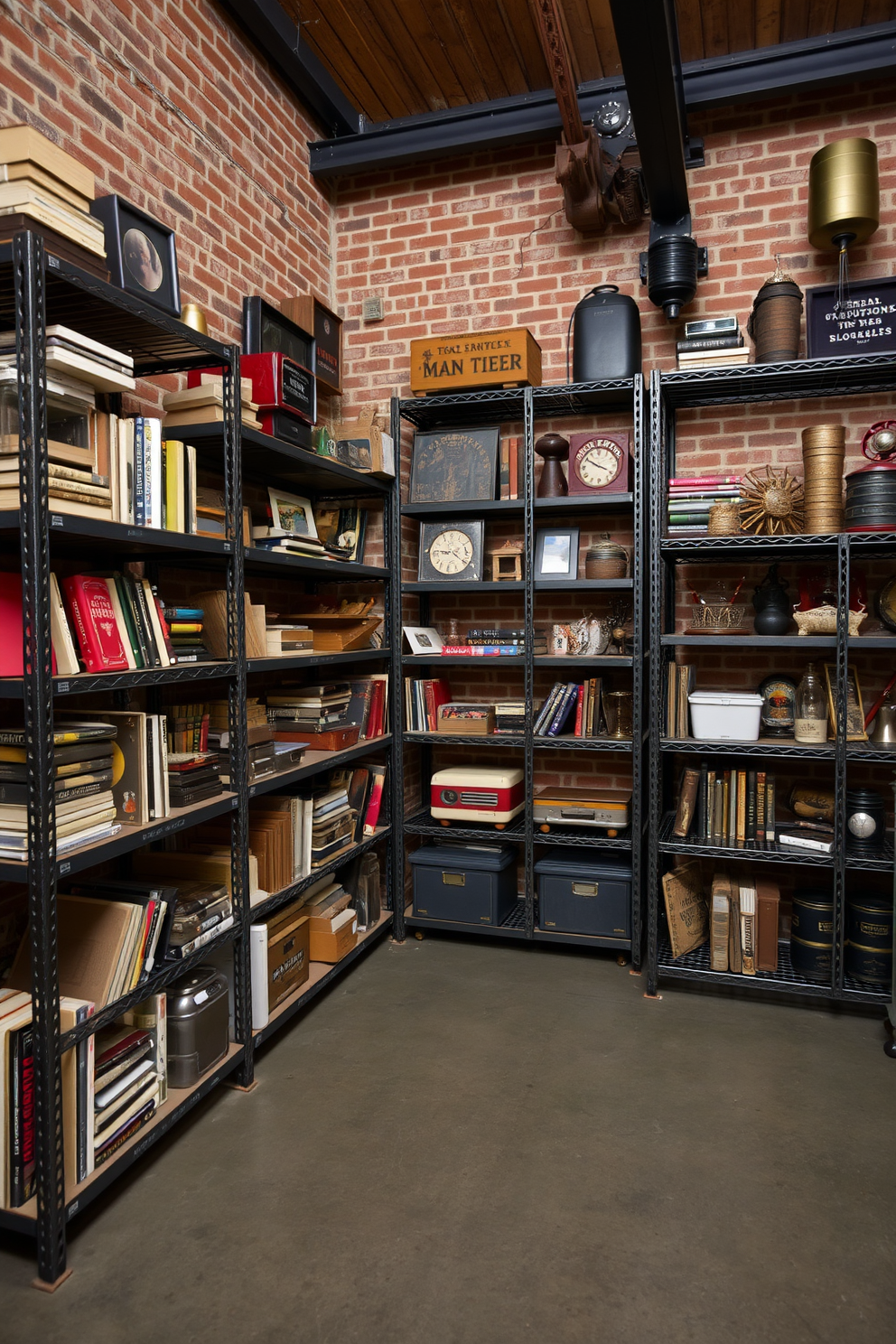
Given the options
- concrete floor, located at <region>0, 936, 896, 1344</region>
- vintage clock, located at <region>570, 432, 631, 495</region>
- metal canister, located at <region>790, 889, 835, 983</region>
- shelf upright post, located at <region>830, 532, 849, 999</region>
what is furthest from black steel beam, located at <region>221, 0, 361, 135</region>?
metal canister, located at <region>790, 889, 835, 983</region>

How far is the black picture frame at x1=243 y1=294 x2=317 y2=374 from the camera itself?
9.86 feet

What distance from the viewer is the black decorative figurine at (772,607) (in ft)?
10.2

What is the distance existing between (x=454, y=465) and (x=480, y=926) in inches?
77.7

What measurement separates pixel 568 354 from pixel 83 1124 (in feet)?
10.8

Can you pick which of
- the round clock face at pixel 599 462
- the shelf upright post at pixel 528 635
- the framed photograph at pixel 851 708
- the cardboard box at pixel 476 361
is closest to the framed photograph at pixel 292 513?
the cardboard box at pixel 476 361

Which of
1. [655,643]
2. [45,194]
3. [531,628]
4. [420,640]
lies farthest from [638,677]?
[45,194]

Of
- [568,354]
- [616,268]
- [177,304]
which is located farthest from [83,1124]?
[616,268]

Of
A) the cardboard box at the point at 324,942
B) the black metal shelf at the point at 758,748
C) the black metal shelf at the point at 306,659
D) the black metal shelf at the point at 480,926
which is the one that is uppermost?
the black metal shelf at the point at 306,659

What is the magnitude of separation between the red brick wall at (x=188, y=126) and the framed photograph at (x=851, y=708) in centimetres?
258

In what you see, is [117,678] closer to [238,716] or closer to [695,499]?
[238,716]

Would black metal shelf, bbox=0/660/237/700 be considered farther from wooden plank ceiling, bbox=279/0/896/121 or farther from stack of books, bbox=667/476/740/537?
wooden plank ceiling, bbox=279/0/896/121

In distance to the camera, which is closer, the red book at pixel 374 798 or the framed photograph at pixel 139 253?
the framed photograph at pixel 139 253

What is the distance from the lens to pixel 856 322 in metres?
3.13

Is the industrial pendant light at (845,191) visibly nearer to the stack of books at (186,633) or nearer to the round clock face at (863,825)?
the round clock face at (863,825)
